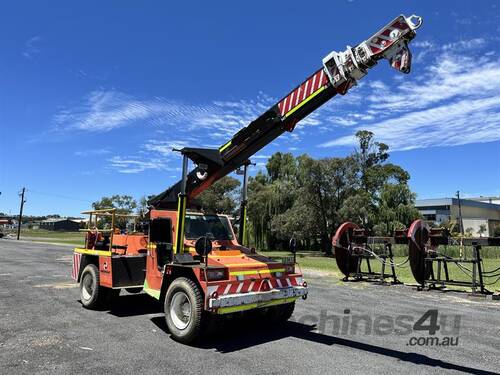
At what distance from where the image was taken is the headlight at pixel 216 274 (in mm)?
6480

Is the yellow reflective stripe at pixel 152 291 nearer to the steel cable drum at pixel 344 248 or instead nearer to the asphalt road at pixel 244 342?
the asphalt road at pixel 244 342

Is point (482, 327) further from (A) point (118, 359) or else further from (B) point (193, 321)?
(A) point (118, 359)

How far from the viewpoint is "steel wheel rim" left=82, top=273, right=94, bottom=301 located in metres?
9.58

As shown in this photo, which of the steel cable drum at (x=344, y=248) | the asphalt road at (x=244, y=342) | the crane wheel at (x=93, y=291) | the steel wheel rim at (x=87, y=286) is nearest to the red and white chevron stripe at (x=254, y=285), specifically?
the asphalt road at (x=244, y=342)

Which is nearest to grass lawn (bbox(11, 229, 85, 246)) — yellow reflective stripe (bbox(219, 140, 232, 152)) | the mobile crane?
the mobile crane

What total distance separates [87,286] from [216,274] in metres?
4.61

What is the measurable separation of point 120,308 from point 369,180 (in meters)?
38.4

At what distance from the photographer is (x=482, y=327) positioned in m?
8.25

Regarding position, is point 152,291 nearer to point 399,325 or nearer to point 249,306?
point 249,306

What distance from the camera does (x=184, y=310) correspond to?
6957 mm

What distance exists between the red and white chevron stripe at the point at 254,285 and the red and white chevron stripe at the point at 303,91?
2.84 metres

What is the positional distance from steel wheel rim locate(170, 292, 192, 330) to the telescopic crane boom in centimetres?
173

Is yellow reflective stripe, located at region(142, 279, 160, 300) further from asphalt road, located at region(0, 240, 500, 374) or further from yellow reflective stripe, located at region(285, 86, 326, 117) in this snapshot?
yellow reflective stripe, located at region(285, 86, 326, 117)

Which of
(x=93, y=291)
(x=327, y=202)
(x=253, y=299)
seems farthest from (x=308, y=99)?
(x=327, y=202)
